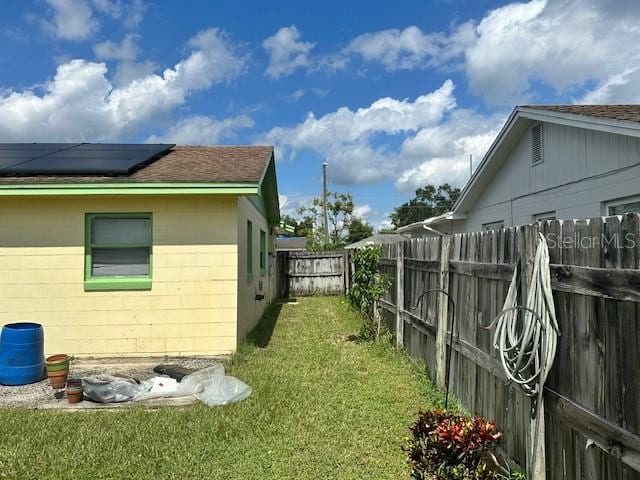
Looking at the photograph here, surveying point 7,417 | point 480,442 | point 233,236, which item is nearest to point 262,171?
point 233,236

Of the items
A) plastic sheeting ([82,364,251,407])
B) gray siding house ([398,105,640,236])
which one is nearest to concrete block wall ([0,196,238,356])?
plastic sheeting ([82,364,251,407])

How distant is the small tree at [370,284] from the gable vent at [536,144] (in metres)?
3.92

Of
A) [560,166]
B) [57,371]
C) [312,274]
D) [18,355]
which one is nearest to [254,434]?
[57,371]

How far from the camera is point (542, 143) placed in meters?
9.55

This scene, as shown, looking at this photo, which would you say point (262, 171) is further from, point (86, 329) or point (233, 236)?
point (86, 329)

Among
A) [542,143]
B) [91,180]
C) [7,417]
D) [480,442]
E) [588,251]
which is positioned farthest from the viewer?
[542,143]

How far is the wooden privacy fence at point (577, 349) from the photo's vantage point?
6.71 ft

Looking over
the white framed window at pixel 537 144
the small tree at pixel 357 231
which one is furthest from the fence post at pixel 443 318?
the small tree at pixel 357 231

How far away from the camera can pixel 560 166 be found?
885 cm

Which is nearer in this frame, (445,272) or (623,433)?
(623,433)

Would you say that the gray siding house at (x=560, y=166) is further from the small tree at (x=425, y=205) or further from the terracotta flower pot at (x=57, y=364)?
the small tree at (x=425, y=205)

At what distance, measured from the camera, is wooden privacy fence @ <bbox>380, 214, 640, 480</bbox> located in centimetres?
204

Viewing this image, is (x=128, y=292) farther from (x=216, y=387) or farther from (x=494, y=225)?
(x=494, y=225)

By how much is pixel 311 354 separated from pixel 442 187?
6051 centimetres
